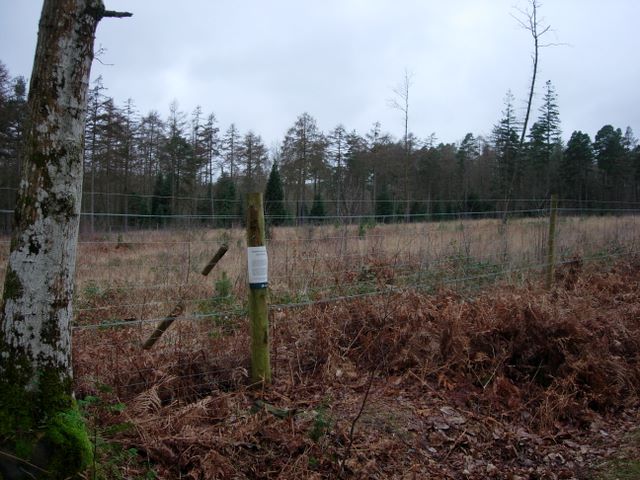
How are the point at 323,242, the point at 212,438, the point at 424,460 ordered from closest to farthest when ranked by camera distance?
the point at 212,438 < the point at 424,460 < the point at 323,242

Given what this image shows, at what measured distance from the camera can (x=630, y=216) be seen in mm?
13141

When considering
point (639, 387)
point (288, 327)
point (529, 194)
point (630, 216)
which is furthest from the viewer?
point (529, 194)

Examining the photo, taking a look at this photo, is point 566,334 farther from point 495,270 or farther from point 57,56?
point 57,56

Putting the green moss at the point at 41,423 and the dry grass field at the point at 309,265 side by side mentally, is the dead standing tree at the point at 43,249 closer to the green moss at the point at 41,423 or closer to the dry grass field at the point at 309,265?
the green moss at the point at 41,423

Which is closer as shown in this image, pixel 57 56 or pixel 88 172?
pixel 57 56

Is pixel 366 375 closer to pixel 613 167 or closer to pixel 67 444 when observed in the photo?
pixel 67 444

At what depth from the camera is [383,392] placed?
442cm

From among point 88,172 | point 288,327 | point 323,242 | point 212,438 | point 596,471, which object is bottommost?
point 596,471

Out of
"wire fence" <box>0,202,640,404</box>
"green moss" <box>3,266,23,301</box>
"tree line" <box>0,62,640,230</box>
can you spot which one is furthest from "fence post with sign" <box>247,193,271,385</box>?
"tree line" <box>0,62,640,230</box>

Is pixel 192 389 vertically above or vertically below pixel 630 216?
below

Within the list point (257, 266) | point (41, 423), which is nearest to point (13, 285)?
point (41, 423)

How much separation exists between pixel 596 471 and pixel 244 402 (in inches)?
106

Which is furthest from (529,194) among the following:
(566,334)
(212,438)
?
(212,438)

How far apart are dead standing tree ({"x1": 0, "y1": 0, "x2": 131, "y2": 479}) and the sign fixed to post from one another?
5.27 feet
